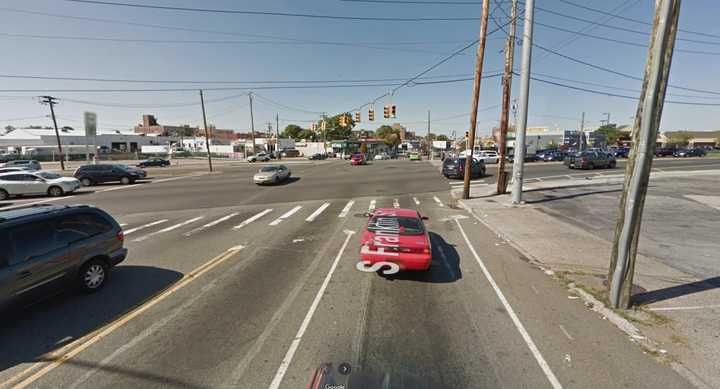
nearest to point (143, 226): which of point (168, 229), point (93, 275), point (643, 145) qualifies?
point (168, 229)

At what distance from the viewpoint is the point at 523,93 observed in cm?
1321

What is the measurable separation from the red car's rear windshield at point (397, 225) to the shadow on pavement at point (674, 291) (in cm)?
409

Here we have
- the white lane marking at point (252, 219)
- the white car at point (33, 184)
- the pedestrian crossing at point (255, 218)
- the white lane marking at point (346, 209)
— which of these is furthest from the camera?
the white car at point (33, 184)

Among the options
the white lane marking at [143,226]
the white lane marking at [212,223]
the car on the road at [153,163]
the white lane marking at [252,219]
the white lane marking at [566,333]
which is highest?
the car on the road at [153,163]

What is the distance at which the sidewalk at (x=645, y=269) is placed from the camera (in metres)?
3.96

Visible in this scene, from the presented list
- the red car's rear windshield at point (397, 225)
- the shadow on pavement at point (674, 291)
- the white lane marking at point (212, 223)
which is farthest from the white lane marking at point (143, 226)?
the shadow on pavement at point (674, 291)

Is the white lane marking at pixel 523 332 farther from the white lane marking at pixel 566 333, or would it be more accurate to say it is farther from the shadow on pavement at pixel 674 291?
the shadow on pavement at pixel 674 291

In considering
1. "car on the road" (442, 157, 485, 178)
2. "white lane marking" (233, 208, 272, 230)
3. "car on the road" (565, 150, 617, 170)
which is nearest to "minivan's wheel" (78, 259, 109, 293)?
"white lane marking" (233, 208, 272, 230)

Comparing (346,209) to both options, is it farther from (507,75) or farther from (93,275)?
(507,75)

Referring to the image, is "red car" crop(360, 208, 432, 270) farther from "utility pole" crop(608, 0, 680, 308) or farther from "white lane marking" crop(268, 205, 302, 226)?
"white lane marking" crop(268, 205, 302, 226)

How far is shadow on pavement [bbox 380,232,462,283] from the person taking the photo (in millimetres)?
6336

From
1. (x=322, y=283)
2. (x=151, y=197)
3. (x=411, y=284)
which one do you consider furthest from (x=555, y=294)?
(x=151, y=197)

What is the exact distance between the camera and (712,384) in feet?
10.9

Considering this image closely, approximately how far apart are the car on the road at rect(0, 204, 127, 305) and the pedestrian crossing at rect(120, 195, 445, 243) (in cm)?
381
